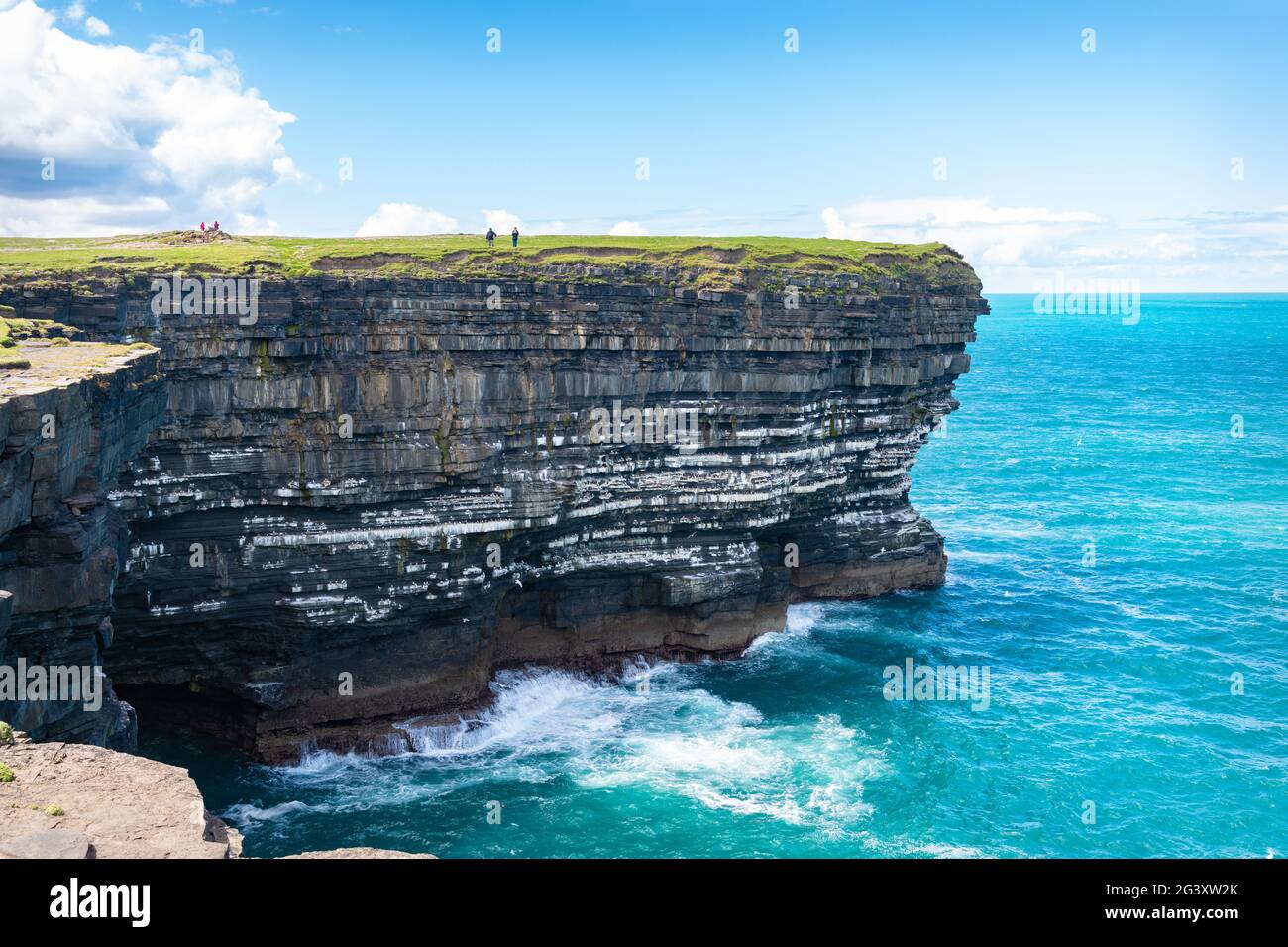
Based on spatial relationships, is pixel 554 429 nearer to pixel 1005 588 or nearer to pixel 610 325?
pixel 610 325

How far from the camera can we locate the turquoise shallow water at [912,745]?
132 feet

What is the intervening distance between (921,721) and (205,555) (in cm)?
3282

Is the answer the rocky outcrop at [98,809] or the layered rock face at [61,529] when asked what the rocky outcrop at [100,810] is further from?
the layered rock face at [61,529]

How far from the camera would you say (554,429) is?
1943 inches

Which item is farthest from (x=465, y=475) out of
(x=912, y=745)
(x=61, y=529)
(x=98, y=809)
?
(x=98, y=809)

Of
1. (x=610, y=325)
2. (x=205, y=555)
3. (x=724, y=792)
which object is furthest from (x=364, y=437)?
(x=724, y=792)

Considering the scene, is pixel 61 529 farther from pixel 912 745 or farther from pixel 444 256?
pixel 912 745

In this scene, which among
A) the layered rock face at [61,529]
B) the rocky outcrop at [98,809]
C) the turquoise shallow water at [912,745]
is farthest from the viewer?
the turquoise shallow water at [912,745]

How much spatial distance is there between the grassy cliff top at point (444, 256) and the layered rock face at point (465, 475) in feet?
5.25

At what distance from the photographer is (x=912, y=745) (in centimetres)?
4744

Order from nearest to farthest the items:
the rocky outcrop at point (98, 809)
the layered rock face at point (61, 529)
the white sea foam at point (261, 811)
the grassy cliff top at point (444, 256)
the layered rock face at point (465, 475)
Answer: the rocky outcrop at point (98, 809)
the layered rock face at point (61, 529)
the white sea foam at point (261, 811)
the layered rock face at point (465, 475)
the grassy cliff top at point (444, 256)

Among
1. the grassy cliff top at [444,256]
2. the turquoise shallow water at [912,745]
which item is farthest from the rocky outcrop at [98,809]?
the grassy cliff top at [444,256]

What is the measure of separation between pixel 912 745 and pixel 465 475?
23.3m
